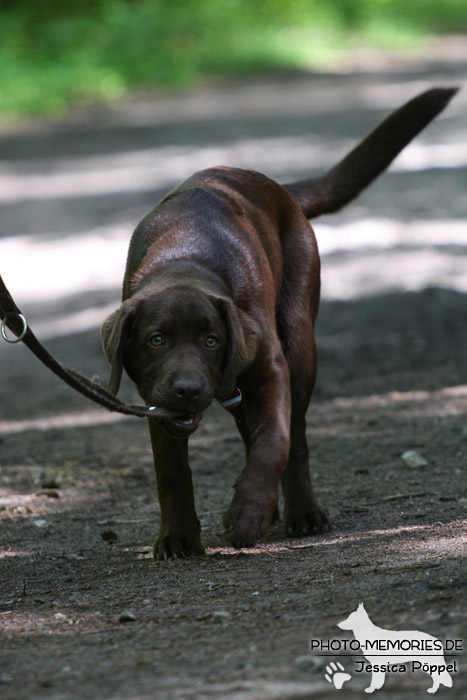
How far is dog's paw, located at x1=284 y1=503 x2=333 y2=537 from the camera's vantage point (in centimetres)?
520

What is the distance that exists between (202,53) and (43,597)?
2455cm

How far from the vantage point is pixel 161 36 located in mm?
27219

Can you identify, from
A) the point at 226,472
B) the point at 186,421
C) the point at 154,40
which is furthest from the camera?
the point at 154,40

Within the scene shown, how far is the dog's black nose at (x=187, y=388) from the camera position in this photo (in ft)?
14.4

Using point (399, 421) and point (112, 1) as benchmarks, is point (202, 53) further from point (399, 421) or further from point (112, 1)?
point (399, 421)

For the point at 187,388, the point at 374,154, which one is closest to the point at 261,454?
the point at 187,388

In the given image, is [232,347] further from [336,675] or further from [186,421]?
[336,675]

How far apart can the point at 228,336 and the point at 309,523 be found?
1039 mm

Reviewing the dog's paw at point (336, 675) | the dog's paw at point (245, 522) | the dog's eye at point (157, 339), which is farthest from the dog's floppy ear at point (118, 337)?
the dog's paw at point (336, 675)

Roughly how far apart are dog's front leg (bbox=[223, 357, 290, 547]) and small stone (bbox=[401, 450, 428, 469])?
1396mm

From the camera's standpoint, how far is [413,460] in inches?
247

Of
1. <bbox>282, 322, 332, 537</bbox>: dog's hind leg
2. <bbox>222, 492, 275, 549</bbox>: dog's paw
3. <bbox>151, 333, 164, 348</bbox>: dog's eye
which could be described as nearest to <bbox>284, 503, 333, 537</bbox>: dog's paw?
<bbox>282, 322, 332, 537</bbox>: dog's hind leg

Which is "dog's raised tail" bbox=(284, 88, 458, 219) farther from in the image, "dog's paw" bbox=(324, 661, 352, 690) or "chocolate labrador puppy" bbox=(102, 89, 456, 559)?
"dog's paw" bbox=(324, 661, 352, 690)

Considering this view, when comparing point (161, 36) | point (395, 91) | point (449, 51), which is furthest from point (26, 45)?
point (449, 51)
